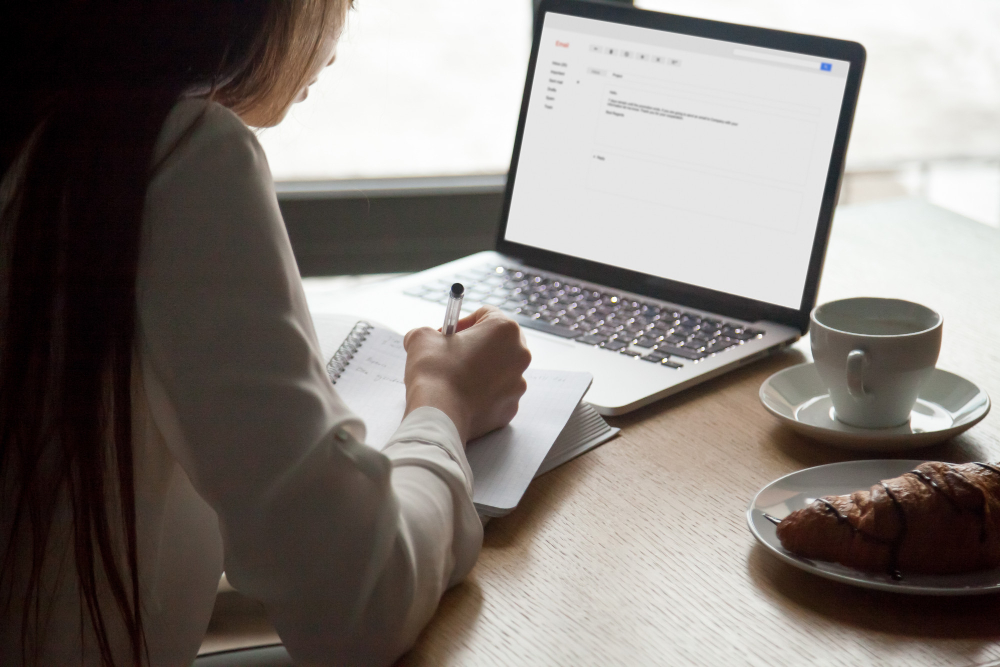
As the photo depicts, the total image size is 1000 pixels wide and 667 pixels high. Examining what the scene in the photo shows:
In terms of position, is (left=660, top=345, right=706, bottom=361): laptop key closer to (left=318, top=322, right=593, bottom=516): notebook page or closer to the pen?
(left=318, top=322, right=593, bottom=516): notebook page

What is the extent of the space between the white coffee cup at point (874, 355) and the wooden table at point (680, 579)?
0.13 ft

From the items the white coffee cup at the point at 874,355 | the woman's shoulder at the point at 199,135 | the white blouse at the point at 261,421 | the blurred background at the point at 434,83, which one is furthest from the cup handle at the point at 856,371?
the blurred background at the point at 434,83

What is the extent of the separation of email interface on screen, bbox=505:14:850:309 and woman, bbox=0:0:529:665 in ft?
1.84

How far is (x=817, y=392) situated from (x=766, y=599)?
0.32 metres

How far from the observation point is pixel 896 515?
530mm

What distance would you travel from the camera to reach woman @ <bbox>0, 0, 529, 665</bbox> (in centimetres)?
47

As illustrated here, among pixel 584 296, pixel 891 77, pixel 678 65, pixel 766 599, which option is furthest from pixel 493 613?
pixel 891 77

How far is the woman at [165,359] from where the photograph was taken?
1.53ft

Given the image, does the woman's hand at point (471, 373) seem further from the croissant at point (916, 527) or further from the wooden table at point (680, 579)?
the croissant at point (916, 527)

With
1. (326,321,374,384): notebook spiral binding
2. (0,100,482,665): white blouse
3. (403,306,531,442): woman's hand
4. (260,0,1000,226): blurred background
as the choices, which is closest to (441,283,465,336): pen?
(403,306,531,442): woman's hand

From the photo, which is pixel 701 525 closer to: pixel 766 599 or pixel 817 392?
pixel 766 599

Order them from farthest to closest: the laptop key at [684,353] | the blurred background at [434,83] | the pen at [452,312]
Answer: the blurred background at [434,83], the laptop key at [684,353], the pen at [452,312]

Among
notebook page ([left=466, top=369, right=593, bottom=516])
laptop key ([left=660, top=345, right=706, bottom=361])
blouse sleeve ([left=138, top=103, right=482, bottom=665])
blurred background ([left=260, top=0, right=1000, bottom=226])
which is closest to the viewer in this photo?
blouse sleeve ([left=138, top=103, right=482, bottom=665])

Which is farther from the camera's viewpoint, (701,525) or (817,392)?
(817,392)
